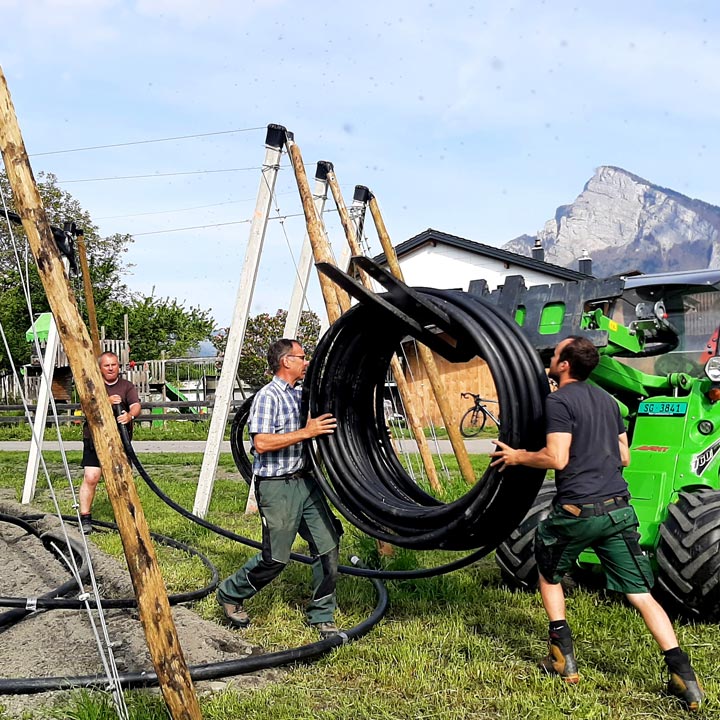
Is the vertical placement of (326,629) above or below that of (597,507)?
below

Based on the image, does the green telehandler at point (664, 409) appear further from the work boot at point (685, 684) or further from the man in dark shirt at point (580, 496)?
the work boot at point (685, 684)

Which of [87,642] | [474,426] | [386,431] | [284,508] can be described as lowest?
Answer: [87,642]

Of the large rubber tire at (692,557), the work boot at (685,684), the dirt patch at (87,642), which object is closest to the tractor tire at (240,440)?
the dirt patch at (87,642)

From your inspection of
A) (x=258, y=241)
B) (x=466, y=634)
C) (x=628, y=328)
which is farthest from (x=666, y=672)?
(x=258, y=241)

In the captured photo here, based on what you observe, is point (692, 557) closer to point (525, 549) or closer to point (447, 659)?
point (525, 549)

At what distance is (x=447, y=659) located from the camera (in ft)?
15.8

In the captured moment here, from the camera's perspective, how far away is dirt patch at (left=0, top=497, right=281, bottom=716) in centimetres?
464

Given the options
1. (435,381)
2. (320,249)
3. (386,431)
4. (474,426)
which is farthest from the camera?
(474,426)

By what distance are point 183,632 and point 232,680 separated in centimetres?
68

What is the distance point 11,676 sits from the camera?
4.68 meters

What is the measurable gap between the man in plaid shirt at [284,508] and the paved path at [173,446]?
11762 mm

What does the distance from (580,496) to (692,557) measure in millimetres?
1049

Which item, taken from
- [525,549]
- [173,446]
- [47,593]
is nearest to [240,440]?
[47,593]

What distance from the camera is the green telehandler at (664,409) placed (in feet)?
16.5
